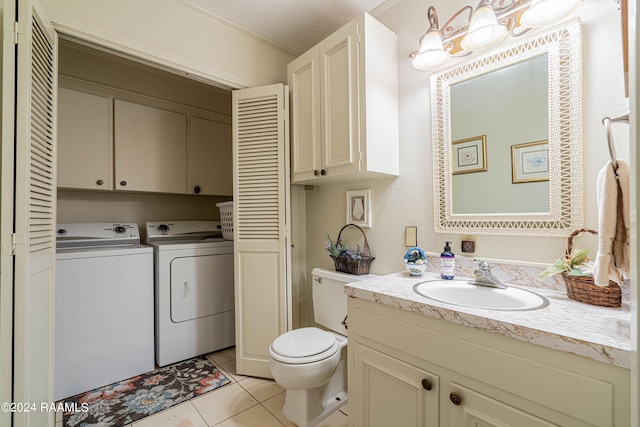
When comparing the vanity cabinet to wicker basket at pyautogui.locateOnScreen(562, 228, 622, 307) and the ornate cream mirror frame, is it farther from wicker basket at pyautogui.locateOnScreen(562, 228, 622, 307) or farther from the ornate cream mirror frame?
the ornate cream mirror frame

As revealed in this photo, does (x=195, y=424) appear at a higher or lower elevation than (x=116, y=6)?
lower

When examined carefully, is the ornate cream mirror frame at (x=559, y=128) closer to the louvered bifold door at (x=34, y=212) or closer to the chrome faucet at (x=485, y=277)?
the chrome faucet at (x=485, y=277)

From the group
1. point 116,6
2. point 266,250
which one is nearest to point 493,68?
point 266,250

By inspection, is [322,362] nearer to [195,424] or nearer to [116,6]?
[195,424]

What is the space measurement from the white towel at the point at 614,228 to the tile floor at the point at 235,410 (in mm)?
1461

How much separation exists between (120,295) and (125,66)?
194cm

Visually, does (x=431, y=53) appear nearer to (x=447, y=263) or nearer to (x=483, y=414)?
(x=447, y=263)

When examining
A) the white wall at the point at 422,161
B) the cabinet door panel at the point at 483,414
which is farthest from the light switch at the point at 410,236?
the cabinet door panel at the point at 483,414

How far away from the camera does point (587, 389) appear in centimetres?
72

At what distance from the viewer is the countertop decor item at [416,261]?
1493 mm

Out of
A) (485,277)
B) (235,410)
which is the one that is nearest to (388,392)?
(485,277)

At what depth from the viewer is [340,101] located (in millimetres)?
1676

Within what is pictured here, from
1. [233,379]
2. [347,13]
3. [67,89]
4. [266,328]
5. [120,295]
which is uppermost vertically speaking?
[347,13]

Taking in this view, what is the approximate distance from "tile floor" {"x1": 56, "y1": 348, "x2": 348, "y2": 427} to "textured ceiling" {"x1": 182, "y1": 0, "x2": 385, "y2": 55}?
2530mm
